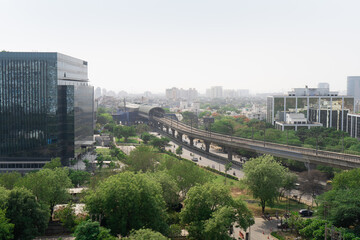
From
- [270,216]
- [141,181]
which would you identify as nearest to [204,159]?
[270,216]

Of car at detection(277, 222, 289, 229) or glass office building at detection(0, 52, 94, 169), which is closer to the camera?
car at detection(277, 222, 289, 229)

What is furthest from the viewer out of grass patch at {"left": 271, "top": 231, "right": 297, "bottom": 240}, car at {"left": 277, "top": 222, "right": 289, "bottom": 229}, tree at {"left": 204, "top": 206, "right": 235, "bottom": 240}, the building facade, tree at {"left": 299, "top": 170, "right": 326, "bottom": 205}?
the building facade

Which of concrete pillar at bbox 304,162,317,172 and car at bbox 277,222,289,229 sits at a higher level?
concrete pillar at bbox 304,162,317,172

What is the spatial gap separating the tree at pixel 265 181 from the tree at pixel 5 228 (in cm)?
2307

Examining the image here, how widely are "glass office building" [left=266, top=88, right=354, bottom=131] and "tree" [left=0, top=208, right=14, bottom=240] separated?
268ft

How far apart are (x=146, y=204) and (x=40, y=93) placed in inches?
1302

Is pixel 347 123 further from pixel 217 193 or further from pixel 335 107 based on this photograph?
pixel 217 193

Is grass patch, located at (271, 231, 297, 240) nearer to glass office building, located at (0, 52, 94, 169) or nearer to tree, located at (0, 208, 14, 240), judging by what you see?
tree, located at (0, 208, 14, 240)

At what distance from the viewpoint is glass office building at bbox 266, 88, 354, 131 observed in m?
91.2

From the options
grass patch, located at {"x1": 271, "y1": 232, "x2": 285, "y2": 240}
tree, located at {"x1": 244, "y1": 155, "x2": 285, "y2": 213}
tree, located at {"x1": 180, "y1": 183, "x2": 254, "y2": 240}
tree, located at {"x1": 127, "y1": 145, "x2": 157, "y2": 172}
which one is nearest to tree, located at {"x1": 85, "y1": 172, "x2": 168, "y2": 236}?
tree, located at {"x1": 180, "y1": 183, "x2": 254, "y2": 240}

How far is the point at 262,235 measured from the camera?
29.4 meters

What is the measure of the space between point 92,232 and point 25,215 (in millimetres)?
6974

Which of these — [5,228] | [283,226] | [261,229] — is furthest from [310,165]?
[5,228]

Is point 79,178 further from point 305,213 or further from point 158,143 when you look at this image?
point 158,143
